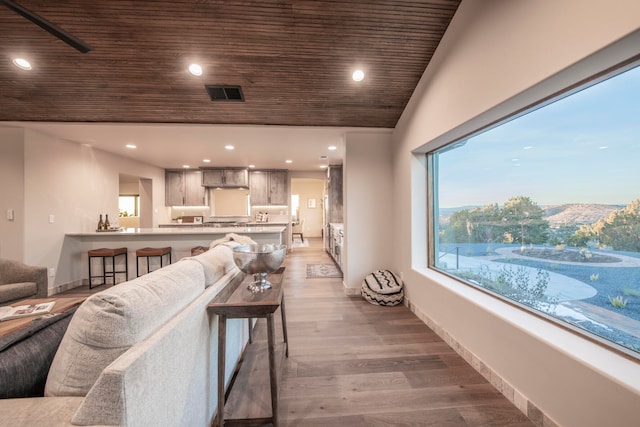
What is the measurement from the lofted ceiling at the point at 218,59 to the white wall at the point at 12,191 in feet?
1.14

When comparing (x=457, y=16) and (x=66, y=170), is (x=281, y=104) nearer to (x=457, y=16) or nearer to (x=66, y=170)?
(x=457, y=16)

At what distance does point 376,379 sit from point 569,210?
173cm

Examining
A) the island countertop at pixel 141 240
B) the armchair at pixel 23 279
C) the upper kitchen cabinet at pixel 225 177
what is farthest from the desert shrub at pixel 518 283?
the upper kitchen cabinet at pixel 225 177

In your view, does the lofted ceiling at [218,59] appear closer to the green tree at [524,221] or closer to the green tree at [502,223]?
the green tree at [502,223]

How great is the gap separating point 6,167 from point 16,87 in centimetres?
133

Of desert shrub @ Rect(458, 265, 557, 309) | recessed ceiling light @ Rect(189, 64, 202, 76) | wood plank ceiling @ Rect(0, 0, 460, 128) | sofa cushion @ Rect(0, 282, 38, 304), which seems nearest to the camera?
desert shrub @ Rect(458, 265, 557, 309)

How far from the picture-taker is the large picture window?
1312 mm

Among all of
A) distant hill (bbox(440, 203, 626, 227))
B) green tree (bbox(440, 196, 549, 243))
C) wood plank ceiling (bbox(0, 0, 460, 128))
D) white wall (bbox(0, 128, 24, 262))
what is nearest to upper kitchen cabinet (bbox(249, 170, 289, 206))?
wood plank ceiling (bbox(0, 0, 460, 128))

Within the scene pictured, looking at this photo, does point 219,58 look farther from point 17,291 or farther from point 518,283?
point 518,283

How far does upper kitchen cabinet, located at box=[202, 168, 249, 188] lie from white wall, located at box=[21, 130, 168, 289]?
1925mm

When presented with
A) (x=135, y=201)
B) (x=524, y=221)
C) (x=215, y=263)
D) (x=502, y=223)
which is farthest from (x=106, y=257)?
(x=524, y=221)

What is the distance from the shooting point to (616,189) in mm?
1361

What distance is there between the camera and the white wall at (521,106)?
3.95ft

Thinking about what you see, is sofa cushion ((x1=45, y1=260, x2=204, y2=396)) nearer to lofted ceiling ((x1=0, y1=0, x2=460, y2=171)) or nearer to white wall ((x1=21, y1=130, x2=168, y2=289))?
lofted ceiling ((x1=0, y1=0, x2=460, y2=171))
